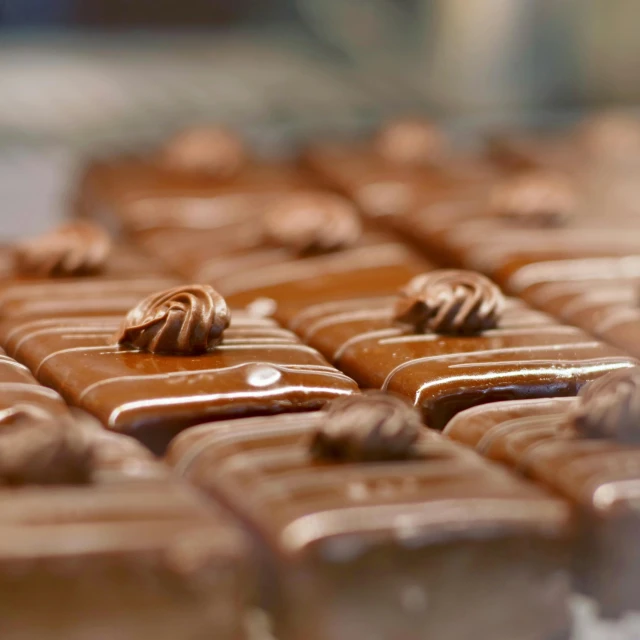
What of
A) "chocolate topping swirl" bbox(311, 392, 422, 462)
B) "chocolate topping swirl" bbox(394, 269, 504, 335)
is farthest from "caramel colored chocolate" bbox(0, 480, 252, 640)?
"chocolate topping swirl" bbox(394, 269, 504, 335)

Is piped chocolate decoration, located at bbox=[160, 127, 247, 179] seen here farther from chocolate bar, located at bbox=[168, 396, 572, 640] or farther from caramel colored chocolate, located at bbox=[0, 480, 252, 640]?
caramel colored chocolate, located at bbox=[0, 480, 252, 640]

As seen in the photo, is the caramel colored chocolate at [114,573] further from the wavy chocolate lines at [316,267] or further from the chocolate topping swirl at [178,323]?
the wavy chocolate lines at [316,267]

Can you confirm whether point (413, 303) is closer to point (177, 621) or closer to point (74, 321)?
point (74, 321)

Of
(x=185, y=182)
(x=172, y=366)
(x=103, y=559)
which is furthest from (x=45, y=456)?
(x=185, y=182)

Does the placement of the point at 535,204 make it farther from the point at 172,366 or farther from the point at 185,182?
the point at 172,366

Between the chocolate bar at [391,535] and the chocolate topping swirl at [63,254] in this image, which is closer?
the chocolate bar at [391,535]

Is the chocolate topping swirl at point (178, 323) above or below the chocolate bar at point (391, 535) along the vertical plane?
above

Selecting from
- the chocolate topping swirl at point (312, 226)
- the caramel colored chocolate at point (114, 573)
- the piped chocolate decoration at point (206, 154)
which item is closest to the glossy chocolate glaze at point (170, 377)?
the caramel colored chocolate at point (114, 573)
